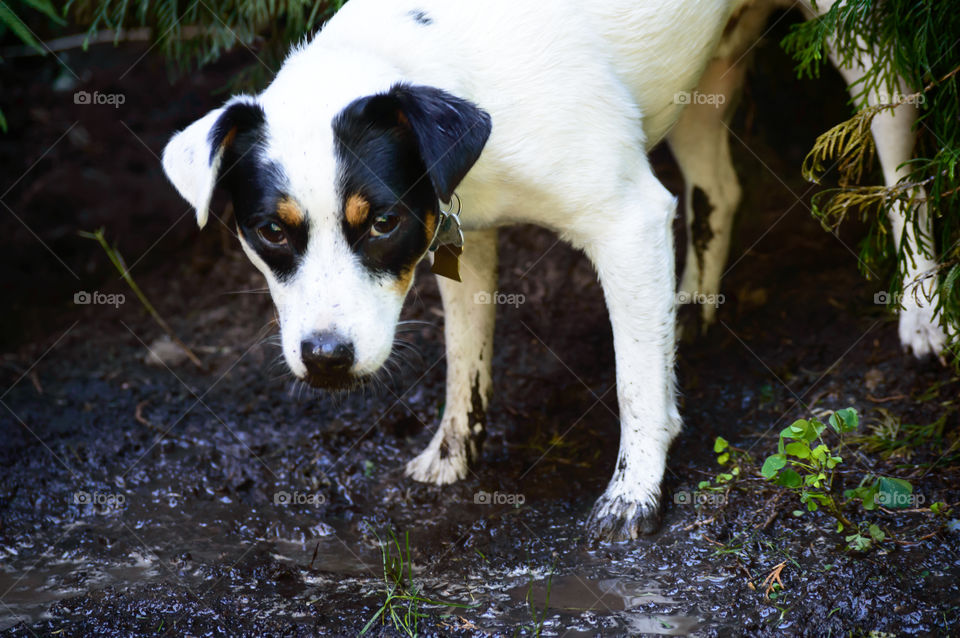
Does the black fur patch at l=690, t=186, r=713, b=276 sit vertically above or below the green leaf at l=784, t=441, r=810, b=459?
above

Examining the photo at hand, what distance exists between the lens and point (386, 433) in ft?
12.0

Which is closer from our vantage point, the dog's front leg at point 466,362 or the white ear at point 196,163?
the white ear at point 196,163

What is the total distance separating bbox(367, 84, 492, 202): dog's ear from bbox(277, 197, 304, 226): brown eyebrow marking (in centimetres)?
33

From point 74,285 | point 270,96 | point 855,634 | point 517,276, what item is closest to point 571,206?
point 270,96

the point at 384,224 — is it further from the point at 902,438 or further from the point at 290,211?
the point at 902,438

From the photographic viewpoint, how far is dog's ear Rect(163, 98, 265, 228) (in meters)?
2.46

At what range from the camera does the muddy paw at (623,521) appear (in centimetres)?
279

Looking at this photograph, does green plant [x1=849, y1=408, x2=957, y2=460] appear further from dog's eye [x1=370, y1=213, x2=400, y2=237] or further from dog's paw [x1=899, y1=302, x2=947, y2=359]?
dog's eye [x1=370, y1=213, x2=400, y2=237]

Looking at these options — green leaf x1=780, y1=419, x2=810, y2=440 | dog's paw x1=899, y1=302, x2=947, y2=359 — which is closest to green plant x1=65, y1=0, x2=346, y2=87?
green leaf x1=780, y1=419, x2=810, y2=440

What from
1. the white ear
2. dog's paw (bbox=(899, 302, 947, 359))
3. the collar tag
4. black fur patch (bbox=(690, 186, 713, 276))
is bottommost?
dog's paw (bbox=(899, 302, 947, 359))

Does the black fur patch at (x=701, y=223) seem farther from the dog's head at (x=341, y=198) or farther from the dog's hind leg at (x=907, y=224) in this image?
the dog's head at (x=341, y=198)

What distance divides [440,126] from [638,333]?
0.95m

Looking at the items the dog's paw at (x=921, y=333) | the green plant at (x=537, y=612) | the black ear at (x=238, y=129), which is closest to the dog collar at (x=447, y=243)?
the black ear at (x=238, y=129)

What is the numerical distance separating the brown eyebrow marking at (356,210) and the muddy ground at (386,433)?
1067mm
